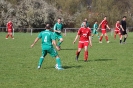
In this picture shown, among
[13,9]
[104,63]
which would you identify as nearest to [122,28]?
[104,63]

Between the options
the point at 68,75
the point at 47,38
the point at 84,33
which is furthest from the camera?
the point at 84,33

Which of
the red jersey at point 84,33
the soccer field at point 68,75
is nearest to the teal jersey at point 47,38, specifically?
the soccer field at point 68,75

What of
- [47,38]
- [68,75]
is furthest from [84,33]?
[68,75]

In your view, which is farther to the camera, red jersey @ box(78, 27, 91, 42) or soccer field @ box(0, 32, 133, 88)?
red jersey @ box(78, 27, 91, 42)

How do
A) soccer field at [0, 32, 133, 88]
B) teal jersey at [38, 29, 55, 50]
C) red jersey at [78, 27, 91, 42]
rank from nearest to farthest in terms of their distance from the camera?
soccer field at [0, 32, 133, 88] → teal jersey at [38, 29, 55, 50] → red jersey at [78, 27, 91, 42]

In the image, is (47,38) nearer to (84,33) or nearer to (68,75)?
(68,75)

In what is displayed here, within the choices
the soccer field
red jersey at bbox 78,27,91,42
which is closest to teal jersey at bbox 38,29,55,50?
the soccer field

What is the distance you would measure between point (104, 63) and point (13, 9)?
5007cm

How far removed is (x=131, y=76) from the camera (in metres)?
11.5

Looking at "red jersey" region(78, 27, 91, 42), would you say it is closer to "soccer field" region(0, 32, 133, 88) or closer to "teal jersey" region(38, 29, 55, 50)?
"soccer field" region(0, 32, 133, 88)

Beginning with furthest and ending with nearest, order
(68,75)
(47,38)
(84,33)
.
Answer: (84,33) → (47,38) → (68,75)

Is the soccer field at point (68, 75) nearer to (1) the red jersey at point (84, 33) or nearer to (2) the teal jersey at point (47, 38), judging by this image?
(2) the teal jersey at point (47, 38)

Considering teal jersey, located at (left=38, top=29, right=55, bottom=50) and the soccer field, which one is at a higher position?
teal jersey, located at (left=38, top=29, right=55, bottom=50)

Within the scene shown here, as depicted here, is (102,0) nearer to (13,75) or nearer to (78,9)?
(78,9)
